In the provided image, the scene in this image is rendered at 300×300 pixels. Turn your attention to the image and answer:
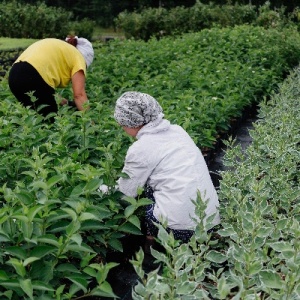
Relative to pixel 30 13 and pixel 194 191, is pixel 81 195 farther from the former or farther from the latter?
pixel 30 13

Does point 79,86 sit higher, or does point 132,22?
point 79,86

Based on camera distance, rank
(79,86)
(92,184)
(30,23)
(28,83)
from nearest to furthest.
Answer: (92,184)
(79,86)
(28,83)
(30,23)

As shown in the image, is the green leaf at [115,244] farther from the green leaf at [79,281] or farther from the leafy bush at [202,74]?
the leafy bush at [202,74]

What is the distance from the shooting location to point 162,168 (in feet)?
10.5

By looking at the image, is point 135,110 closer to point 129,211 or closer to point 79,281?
point 129,211

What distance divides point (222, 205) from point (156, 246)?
1.57ft

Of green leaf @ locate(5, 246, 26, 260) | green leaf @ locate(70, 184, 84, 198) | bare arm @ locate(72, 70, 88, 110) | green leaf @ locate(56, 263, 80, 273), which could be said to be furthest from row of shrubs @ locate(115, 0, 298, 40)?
green leaf @ locate(5, 246, 26, 260)

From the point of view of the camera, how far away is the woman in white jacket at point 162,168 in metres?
3.14

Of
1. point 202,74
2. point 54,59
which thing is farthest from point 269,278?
point 202,74

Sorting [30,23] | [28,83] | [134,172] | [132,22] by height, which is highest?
[134,172]

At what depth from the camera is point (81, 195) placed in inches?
111

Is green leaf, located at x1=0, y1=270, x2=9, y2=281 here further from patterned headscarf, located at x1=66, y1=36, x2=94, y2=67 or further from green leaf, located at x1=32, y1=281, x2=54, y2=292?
patterned headscarf, located at x1=66, y1=36, x2=94, y2=67

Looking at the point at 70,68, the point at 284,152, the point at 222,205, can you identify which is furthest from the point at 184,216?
the point at 70,68

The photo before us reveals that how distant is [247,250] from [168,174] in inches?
40.3
